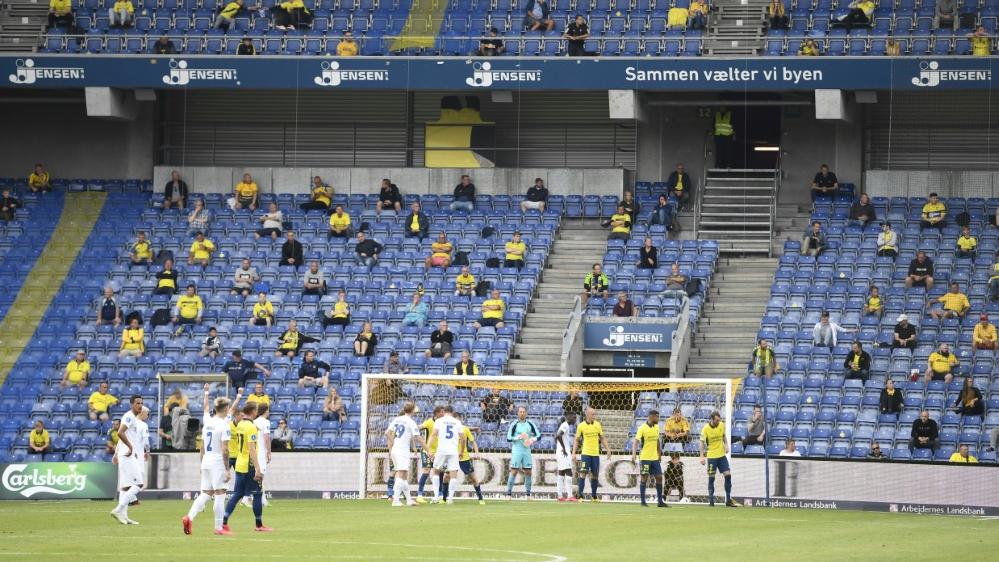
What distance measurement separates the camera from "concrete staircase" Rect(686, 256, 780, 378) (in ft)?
122

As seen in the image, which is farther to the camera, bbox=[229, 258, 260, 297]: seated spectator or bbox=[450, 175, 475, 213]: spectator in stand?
bbox=[450, 175, 475, 213]: spectator in stand

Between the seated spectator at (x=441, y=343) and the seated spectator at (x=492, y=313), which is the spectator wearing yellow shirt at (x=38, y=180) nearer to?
the seated spectator at (x=441, y=343)

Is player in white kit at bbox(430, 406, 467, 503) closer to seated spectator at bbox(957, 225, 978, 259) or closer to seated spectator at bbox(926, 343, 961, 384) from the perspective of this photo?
seated spectator at bbox(926, 343, 961, 384)

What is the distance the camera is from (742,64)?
39750mm

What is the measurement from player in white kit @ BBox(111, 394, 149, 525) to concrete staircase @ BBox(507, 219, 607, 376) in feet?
35.6

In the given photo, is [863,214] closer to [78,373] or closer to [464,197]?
[464,197]

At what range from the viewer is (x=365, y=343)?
3681cm

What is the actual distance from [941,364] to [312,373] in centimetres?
1277

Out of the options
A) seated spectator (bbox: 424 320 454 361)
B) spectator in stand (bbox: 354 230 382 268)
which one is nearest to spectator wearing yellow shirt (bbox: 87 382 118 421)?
seated spectator (bbox: 424 320 454 361)

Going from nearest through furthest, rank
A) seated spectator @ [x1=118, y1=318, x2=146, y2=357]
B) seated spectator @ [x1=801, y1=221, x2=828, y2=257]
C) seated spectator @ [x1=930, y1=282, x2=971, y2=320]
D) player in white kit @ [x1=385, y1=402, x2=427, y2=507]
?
player in white kit @ [x1=385, y1=402, x2=427, y2=507] < seated spectator @ [x1=930, y1=282, x2=971, y2=320] < seated spectator @ [x1=118, y1=318, x2=146, y2=357] < seated spectator @ [x1=801, y1=221, x2=828, y2=257]

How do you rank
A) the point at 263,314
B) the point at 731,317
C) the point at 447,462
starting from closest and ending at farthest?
the point at 447,462 < the point at 263,314 < the point at 731,317

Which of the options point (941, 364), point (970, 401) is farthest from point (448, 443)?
point (941, 364)

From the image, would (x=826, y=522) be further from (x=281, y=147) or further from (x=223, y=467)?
(x=281, y=147)

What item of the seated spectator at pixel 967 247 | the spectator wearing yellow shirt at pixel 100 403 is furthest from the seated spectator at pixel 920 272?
the spectator wearing yellow shirt at pixel 100 403
